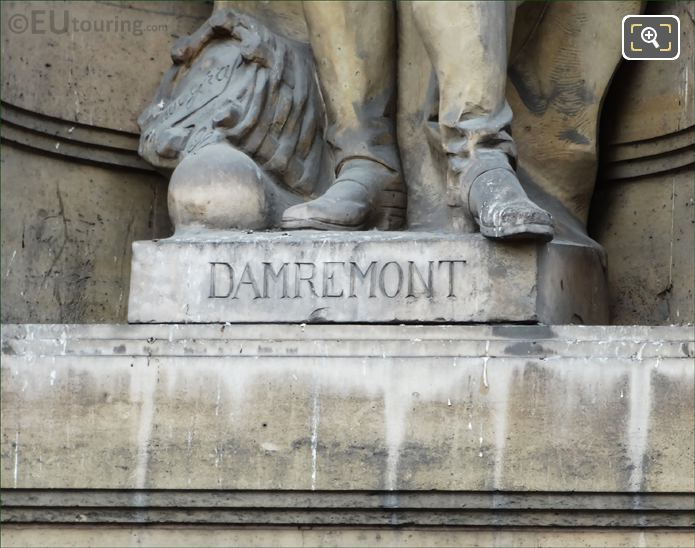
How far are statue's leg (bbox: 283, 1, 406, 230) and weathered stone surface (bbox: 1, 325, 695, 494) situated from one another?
0.91 meters

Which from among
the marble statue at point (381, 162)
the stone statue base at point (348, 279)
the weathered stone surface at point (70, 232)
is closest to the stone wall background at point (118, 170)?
the weathered stone surface at point (70, 232)

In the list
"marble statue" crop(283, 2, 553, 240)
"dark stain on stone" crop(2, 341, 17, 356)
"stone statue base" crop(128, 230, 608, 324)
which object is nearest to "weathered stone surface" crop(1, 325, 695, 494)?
"dark stain on stone" crop(2, 341, 17, 356)

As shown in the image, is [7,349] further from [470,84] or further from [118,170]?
[118,170]

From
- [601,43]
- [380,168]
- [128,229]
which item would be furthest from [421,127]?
[128,229]

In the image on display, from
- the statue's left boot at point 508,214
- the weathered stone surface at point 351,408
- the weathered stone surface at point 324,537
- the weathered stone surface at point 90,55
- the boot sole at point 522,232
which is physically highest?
the weathered stone surface at point 90,55

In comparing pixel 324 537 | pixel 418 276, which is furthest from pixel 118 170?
pixel 324 537

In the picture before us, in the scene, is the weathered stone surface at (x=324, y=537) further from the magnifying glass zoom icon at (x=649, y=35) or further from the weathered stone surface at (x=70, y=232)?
the magnifying glass zoom icon at (x=649, y=35)

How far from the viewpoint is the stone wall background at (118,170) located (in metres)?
7.46

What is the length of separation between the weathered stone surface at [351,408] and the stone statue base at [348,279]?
11 centimetres

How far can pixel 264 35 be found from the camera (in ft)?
23.8

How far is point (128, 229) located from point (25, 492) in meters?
1.88

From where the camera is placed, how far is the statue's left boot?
620 cm

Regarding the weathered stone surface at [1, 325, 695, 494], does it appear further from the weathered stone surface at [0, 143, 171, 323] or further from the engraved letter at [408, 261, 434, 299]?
the weathered stone surface at [0, 143, 171, 323]

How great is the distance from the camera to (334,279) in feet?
20.9
